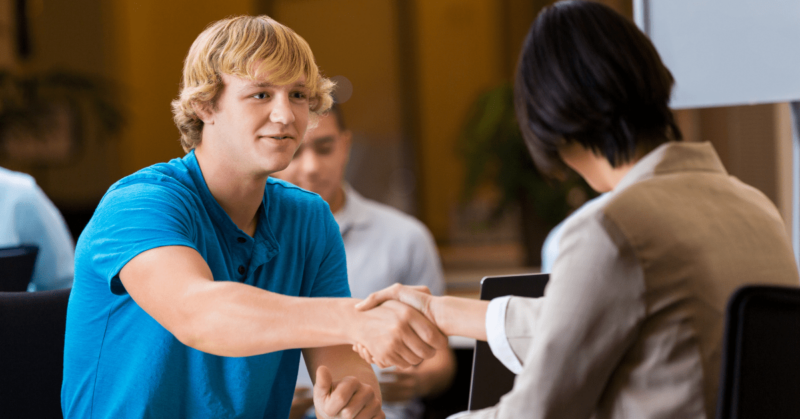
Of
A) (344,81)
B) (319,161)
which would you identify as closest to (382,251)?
(319,161)

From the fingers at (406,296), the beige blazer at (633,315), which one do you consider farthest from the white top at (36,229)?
the beige blazer at (633,315)

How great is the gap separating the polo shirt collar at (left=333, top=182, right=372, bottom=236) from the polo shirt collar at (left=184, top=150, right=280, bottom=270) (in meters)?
1.02

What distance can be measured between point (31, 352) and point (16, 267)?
34 centimetres

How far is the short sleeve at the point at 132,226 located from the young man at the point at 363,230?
102 centimetres

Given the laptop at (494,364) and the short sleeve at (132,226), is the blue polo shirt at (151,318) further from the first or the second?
the laptop at (494,364)

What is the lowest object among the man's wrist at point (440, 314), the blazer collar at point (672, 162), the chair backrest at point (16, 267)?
the chair backrest at point (16, 267)

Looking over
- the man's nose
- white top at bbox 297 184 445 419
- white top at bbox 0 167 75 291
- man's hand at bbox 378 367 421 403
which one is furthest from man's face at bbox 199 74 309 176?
white top at bbox 0 167 75 291

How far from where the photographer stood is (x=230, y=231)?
123 centimetres

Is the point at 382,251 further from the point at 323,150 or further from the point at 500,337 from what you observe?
the point at 500,337

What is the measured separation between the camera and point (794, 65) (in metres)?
1.25

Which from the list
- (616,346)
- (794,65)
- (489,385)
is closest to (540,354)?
(616,346)

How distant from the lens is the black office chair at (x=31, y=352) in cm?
132

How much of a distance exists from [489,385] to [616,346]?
461 mm

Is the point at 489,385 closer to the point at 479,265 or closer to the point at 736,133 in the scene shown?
the point at 736,133
